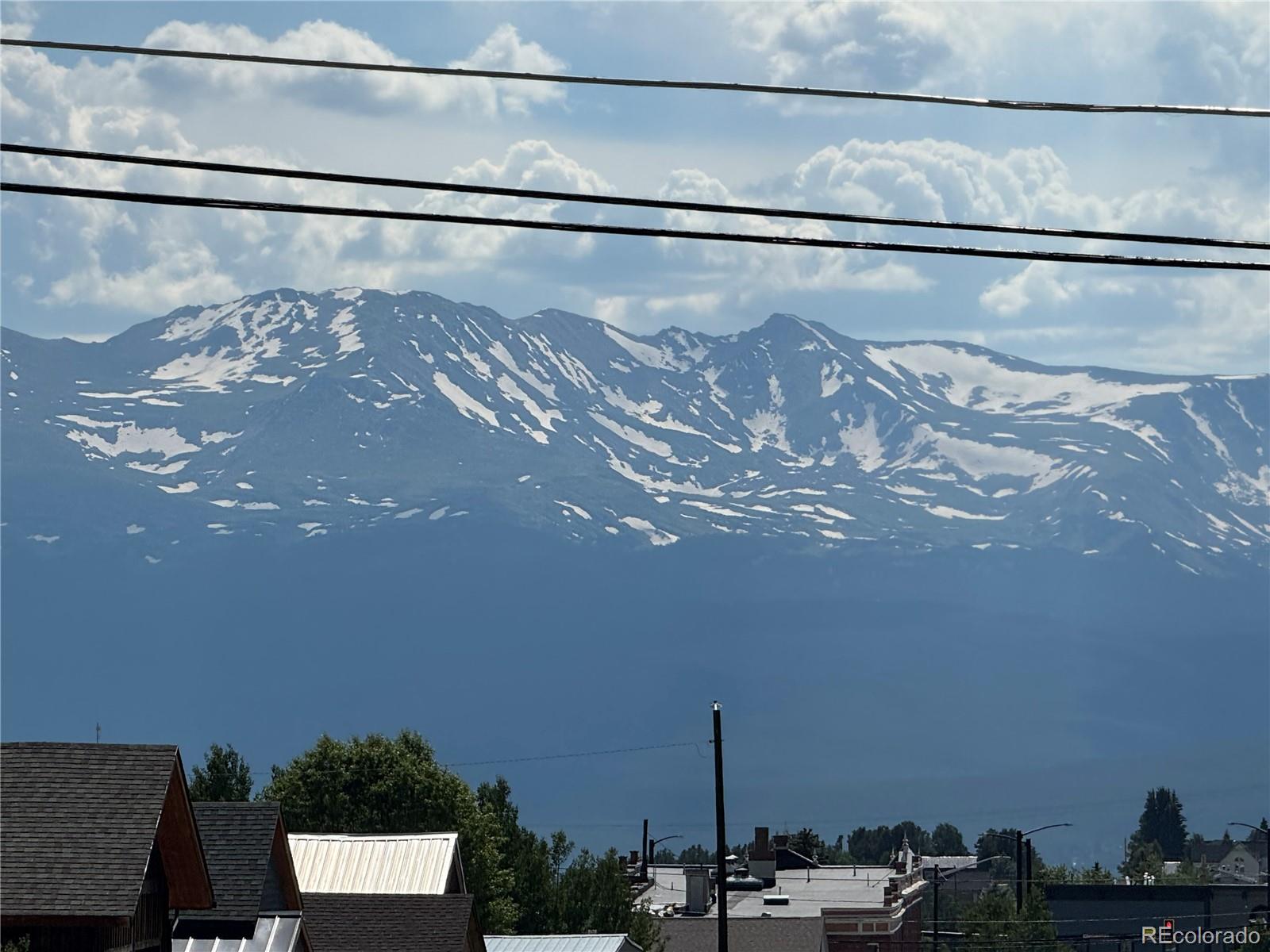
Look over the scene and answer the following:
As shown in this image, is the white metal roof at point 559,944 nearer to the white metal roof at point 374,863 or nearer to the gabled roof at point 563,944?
the gabled roof at point 563,944

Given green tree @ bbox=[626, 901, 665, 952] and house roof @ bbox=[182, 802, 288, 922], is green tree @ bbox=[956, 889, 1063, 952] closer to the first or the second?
green tree @ bbox=[626, 901, 665, 952]

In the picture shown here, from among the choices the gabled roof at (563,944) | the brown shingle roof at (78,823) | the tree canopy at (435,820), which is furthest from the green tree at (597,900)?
the brown shingle roof at (78,823)

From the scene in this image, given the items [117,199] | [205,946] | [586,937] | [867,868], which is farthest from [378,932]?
[867,868]

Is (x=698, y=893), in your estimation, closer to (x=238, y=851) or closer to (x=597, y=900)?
(x=597, y=900)

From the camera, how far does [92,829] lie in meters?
29.8

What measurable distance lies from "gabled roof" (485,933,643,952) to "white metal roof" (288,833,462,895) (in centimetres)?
407

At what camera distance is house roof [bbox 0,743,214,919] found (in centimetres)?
2866

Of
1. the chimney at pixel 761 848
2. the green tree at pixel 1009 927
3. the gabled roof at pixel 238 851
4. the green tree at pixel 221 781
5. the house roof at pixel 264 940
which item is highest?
the green tree at pixel 221 781

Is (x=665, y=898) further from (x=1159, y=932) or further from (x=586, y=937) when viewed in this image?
(x=586, y=937)

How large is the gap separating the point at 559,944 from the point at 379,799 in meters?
38.4

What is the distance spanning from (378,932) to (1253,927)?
100 metres

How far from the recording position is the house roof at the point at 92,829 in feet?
94.0

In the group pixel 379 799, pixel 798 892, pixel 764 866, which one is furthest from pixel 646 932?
pixel 764 866

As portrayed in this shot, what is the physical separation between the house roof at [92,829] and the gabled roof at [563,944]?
22417 millimetres
